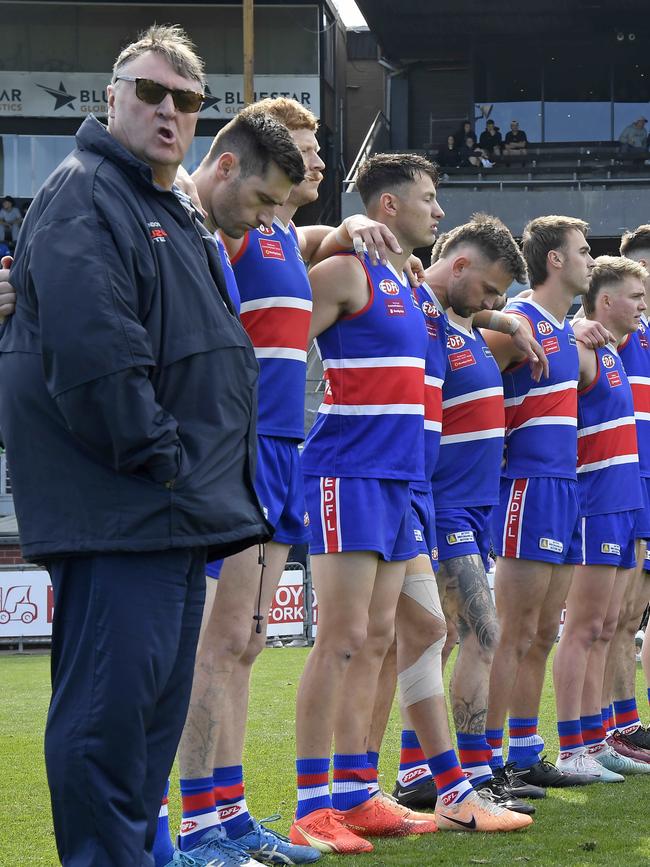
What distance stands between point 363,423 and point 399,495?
34 centimetres

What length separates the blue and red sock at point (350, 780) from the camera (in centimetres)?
519

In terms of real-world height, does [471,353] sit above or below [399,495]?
above

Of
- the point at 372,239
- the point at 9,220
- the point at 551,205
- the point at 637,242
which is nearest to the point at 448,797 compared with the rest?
the point at 372,239

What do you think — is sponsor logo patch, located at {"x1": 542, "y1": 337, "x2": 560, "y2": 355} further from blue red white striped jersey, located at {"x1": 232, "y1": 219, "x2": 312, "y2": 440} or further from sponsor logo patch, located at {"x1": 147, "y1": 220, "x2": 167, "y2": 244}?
sponsor logo patch, located at {"x1": 147, "y1": 220, "x2": 167, "y2": 244}

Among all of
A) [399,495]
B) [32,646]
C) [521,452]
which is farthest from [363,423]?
[32,646]

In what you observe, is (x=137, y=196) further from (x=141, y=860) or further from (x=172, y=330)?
(x=141, y=860)

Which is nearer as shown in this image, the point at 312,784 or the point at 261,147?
the point at 261,147

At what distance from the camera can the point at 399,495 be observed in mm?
5336

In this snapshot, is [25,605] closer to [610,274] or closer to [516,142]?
[610,274]

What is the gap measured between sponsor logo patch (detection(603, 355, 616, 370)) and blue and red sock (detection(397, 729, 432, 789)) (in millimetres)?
2535

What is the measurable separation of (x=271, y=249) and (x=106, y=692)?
2.38 m

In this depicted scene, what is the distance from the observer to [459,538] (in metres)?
6.04

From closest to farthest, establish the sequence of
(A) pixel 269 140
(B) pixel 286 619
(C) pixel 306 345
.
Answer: (A) pixel 269 140 < (C) pixel 306 345 < (B) pixel 286 619

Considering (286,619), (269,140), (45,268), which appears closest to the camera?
(45,268)
